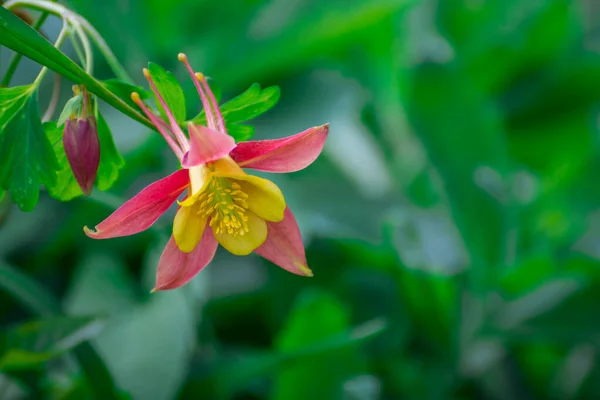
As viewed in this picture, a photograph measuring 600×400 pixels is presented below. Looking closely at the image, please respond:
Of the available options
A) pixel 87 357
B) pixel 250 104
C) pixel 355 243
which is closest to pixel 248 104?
pixel 250 104

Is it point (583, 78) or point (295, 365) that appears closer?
point (295, 365)

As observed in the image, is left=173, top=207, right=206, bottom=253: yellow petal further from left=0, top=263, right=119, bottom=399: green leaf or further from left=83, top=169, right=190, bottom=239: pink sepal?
left=0, top=263, right=119, bottom=399: green leaf

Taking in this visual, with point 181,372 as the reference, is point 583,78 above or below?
above

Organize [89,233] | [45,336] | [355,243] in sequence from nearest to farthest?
1. [89,233]
2. [45,336]
3. [355,243]

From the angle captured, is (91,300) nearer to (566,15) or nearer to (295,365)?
(295,365)

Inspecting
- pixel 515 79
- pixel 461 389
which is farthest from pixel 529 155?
pixel 461 389

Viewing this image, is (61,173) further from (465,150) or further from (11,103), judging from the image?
(465,150)
